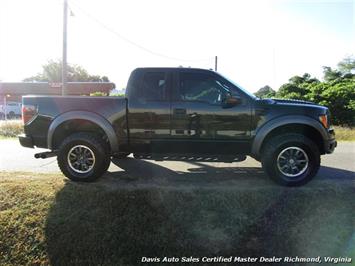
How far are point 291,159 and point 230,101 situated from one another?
4.53 feet

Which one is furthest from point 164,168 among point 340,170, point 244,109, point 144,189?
point 340,170

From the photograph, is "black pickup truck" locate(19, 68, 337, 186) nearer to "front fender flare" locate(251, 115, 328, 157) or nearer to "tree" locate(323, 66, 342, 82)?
"front fender flare" locate(251, 115, 328, 157)

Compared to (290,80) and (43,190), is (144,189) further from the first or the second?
(290,80)

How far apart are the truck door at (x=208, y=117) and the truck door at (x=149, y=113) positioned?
0.50ft

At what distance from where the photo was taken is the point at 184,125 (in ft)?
18.7

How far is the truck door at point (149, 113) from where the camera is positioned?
225 inches

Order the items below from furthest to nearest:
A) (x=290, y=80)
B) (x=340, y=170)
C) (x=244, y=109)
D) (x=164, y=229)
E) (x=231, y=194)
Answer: (x=290, y=80)
(x=340, y=170)
(x=244, y=109)
(x=231, y=194)
(x=164, y=229)

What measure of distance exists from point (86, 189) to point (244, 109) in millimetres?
2828

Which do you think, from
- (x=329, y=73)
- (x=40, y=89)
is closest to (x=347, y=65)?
(x=329, y=73)

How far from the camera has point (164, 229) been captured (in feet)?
14.6

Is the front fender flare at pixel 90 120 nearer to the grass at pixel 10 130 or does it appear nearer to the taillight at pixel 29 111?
the taillight at pixel 29 111

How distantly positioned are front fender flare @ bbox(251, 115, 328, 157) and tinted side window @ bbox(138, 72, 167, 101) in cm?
168

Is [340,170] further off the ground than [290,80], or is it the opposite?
[290,80]

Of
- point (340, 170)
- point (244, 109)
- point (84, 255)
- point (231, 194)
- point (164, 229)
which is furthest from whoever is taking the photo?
point (340, 170)
